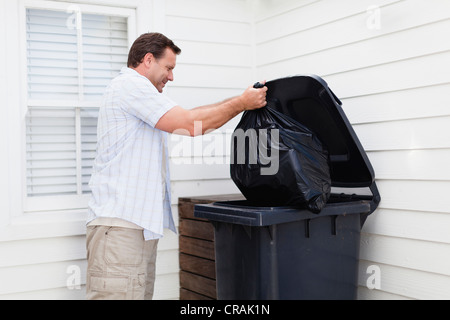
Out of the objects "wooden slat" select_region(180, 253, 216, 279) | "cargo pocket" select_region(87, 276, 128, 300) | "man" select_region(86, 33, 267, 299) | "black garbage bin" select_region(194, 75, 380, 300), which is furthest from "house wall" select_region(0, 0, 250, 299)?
"black garbage bin" select_region(194, 75, 380, 300)

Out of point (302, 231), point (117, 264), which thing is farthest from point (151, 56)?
point (302, 231)

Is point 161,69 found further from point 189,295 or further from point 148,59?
point 189,295

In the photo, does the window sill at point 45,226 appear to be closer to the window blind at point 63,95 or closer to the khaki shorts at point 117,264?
the window blind at point 63,95

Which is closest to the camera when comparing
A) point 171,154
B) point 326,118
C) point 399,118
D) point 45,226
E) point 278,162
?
point 278,162

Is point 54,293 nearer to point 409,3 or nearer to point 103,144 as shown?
point 103,144

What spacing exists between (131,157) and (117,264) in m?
0.56

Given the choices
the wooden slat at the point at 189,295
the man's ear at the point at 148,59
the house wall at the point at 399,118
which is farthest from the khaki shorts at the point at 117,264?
the house wall at the point at 399,118

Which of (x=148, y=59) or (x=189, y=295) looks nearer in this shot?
(x=148, y=59)

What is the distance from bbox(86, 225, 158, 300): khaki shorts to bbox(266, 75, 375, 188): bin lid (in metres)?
1.06

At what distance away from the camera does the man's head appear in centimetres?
297

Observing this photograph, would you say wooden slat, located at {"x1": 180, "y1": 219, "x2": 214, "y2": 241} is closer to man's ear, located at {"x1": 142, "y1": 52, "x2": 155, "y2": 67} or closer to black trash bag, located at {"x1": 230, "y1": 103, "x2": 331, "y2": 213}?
black trash bag, located at {"x1": 230, "y1": 103, "x2": 331, "y2": 213}

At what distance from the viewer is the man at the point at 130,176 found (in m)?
2.73

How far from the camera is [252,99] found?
2748 millimetres
